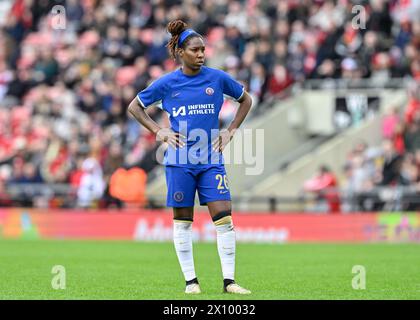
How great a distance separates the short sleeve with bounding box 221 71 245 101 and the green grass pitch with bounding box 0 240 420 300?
2.12 meters

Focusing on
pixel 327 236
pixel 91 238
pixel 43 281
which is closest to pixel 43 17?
pixel 91 238

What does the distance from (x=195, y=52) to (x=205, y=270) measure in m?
4.82

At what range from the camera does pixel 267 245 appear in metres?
23.2

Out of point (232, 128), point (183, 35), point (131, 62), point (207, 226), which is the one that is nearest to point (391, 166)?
point (207, 226)

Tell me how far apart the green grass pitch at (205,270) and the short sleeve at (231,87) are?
212 centimetres

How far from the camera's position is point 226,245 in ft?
39.2

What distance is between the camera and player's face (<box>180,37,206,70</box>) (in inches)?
465

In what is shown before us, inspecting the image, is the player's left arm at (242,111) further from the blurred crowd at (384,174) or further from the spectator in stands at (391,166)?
the spectator in stands at (391,166)

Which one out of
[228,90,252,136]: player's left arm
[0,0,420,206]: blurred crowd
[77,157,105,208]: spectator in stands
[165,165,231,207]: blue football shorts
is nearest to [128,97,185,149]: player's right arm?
[165,165,231,207]: blue football shorts

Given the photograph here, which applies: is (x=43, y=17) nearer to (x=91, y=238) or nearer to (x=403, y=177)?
(x=91, y=238)

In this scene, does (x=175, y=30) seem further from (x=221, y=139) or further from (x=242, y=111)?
(x=221, y=139)

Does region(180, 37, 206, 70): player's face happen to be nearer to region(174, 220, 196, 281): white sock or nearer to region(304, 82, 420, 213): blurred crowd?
region(174, 220, 196, 281): white sock

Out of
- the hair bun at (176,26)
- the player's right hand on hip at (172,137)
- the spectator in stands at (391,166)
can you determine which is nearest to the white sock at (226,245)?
the player's right hand on hip at (172,137)

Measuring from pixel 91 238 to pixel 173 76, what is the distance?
45.9 feet
